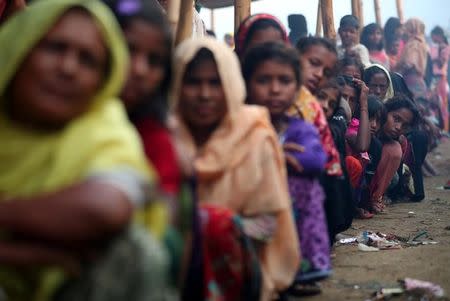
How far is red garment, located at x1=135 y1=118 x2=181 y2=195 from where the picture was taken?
207 cm

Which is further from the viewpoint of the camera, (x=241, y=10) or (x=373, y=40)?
(x=373, y=40)

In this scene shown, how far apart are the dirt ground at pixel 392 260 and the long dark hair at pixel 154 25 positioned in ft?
7.05

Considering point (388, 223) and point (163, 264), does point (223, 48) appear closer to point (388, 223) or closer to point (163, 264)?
point (163, 264)

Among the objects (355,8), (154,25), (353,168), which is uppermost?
(355,8)

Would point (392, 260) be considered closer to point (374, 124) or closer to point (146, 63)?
point (374, 124)

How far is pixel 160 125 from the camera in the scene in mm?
2225

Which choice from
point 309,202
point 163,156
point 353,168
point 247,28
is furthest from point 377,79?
point 163,156

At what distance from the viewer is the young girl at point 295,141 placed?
145 inches

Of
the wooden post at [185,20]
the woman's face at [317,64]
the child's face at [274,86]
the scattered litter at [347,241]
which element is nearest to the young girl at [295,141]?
the child's face at [274,86]


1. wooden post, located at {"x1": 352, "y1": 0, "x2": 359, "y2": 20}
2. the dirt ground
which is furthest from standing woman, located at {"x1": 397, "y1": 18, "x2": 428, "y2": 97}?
the dirt ground

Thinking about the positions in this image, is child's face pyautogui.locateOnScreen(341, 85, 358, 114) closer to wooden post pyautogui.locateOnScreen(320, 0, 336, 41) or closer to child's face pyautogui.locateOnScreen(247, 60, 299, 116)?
wooden post pyautogui.locateOnScreen(320, 0, 336, 41)

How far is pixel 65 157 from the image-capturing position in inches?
71.5

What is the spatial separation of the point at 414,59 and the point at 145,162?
1262 centimetres

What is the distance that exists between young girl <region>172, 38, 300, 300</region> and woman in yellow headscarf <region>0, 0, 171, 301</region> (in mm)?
987
